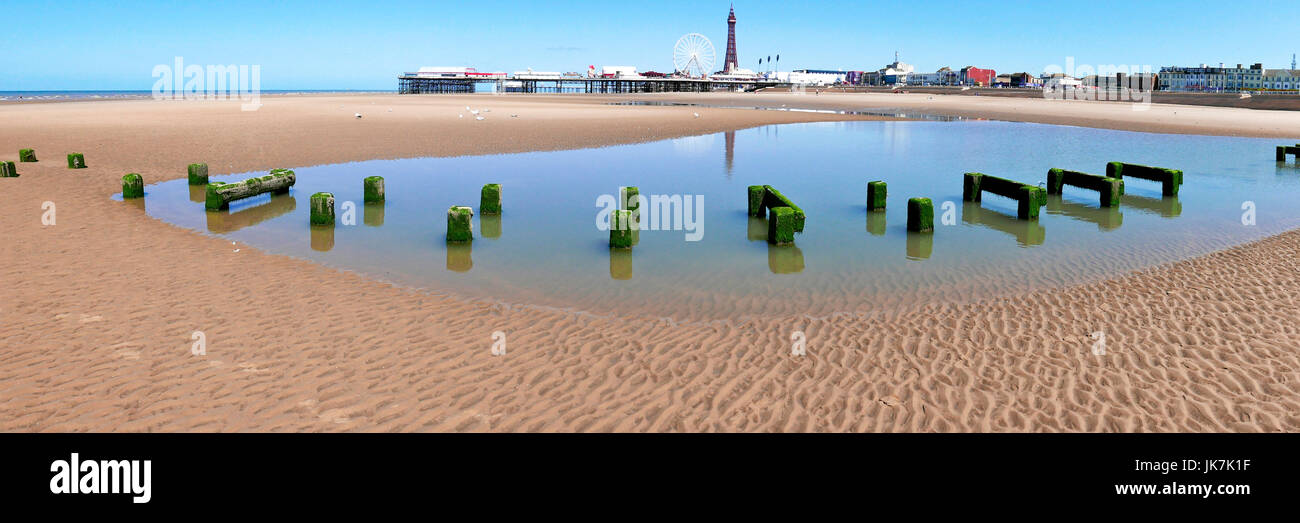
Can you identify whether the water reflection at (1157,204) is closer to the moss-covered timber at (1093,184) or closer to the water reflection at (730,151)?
the moss-covered timber at (1093,184)

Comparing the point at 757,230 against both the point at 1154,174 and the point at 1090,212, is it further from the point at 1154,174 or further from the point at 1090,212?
the point at 1154,174

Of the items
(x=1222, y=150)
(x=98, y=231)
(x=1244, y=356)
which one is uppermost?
(x=1222, y=150)

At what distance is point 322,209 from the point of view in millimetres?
12891

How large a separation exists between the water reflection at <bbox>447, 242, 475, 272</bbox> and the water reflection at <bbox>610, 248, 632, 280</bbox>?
2.05 meters

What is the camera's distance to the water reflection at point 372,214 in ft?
45.1

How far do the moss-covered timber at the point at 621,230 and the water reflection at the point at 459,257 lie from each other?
86.0 inches

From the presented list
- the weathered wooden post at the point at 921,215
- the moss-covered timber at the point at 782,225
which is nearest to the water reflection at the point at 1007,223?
the weathered wooden post at the point at 921,215
